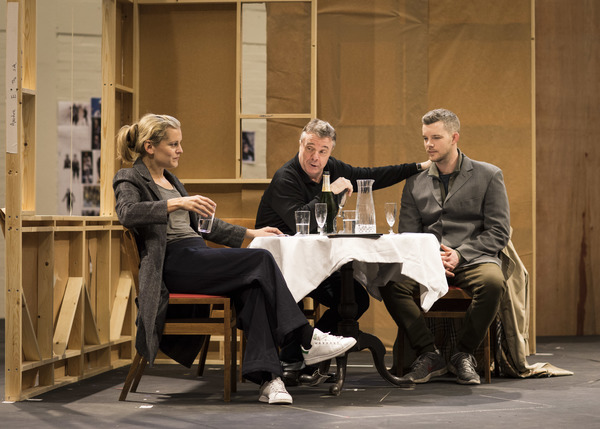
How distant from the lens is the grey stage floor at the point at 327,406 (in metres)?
3.16

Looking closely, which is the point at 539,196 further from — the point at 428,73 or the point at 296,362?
the point at 296,362

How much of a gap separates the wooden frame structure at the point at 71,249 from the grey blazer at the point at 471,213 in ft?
4.14

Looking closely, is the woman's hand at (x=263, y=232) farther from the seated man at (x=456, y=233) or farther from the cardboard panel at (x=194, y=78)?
the cardboard panel at (x=194, y=78)

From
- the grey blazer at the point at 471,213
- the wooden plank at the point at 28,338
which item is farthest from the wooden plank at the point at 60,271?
the grey blazer at the point at 471,213

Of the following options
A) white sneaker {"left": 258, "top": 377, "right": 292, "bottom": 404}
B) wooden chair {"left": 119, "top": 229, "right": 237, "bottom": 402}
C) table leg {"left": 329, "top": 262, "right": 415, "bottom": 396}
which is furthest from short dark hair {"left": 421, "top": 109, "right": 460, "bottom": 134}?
white sneaker {"left": 258, "top": 377, "right": 292, "bottom": 404}

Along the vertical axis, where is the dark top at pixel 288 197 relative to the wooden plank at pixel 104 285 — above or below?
above

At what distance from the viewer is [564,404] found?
349cm

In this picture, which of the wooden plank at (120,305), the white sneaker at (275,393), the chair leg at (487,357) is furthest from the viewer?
the wooden plank at (120,305)

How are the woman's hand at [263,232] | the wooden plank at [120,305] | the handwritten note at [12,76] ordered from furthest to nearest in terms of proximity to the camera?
1. the wooden plank at [120,305]
2. the woman's hand at [263,232]
3. the handwritten note at [12,76]

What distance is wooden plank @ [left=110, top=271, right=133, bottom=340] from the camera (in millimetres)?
4984

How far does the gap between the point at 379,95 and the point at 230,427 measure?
120 inches

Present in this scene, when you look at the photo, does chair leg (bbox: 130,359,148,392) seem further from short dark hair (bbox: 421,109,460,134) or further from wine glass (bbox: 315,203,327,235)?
short dark hair (bbox: 421,109,460,134)

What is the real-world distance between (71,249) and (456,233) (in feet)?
6.76

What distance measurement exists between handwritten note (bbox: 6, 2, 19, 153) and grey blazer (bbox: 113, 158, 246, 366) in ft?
1.65
